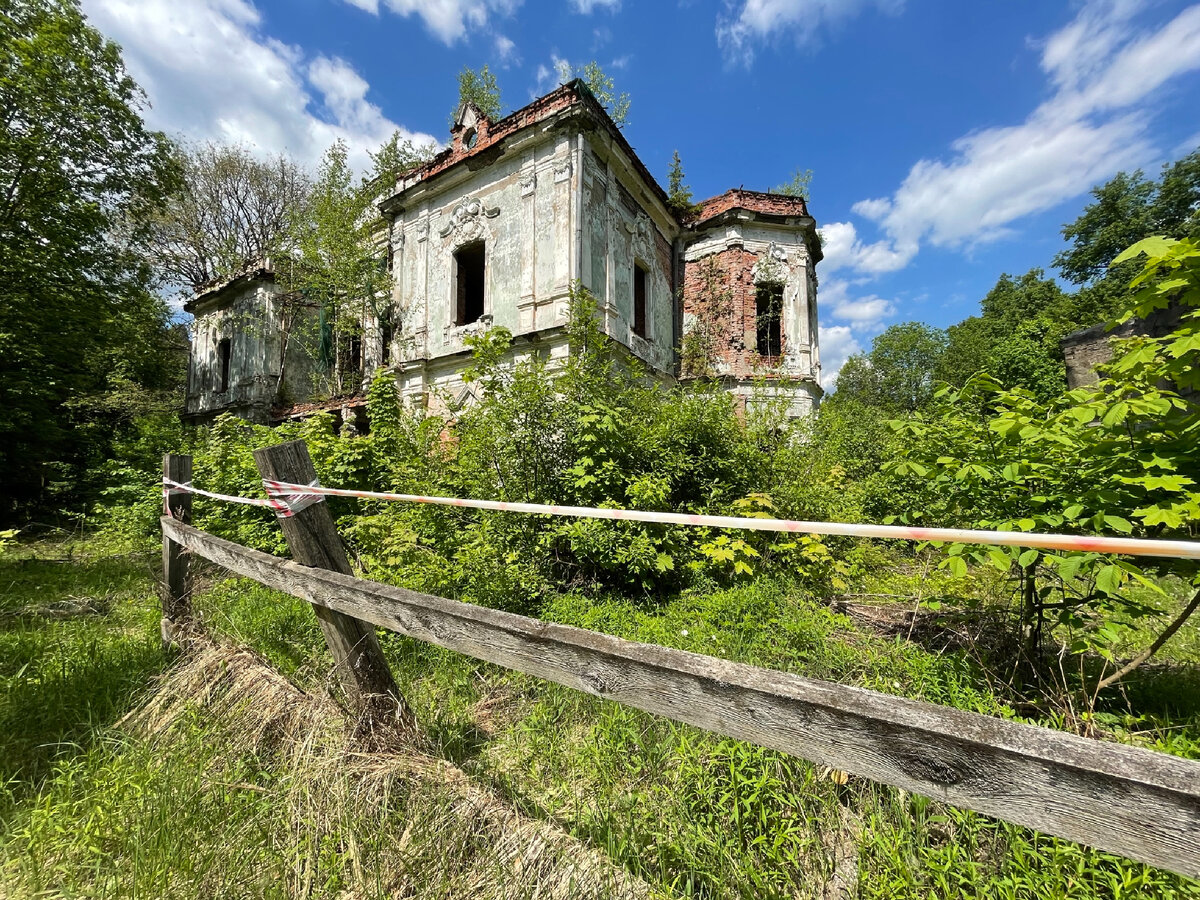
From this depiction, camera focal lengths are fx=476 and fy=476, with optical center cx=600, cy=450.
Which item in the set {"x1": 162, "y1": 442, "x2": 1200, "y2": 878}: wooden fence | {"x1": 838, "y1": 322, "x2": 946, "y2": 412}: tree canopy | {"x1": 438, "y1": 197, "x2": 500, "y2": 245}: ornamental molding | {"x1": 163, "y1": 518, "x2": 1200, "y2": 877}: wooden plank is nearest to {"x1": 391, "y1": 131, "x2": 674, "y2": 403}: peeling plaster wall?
{"x1": 438, "y1": 197, "x2": 500, "y2": 245}: ornamental molding

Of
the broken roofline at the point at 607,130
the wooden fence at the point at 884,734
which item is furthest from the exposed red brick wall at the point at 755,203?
the wooden fence at the point at 884,734

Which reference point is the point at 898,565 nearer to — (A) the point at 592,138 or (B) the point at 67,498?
(A) the point at 592,138

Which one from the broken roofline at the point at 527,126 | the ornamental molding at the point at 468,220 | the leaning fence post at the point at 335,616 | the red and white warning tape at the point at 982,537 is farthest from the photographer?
A: the ornamental molding at the point at 468,220

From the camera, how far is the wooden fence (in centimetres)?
67

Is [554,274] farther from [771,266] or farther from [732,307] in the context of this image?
[771,266]

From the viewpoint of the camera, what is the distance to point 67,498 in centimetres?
1018

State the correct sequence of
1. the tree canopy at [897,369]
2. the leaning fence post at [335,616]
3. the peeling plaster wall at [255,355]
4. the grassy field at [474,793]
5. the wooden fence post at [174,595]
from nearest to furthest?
the grassy field at [474,793], the leaning fence post at [335,616], the wooden fence post at [174,595], the peeling plaster wall at [255,355], the tree canopy at [897,369]

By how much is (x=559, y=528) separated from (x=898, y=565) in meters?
4.13

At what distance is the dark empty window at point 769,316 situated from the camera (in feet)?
41.0

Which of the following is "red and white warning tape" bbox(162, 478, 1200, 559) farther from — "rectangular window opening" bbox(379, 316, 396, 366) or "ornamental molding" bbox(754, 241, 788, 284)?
"ornamental molding" bbox(754, 241, 788, 284)

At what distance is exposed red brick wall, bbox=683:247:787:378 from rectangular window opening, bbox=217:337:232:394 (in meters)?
15.3

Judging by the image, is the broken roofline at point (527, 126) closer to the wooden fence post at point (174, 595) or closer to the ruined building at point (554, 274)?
the ruined building at point (554, 274)

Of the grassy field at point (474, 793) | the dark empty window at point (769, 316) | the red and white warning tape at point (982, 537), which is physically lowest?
the grassy field at point (474, 793)

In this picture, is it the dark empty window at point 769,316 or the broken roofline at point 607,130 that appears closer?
the broken roofline at point 607,130
